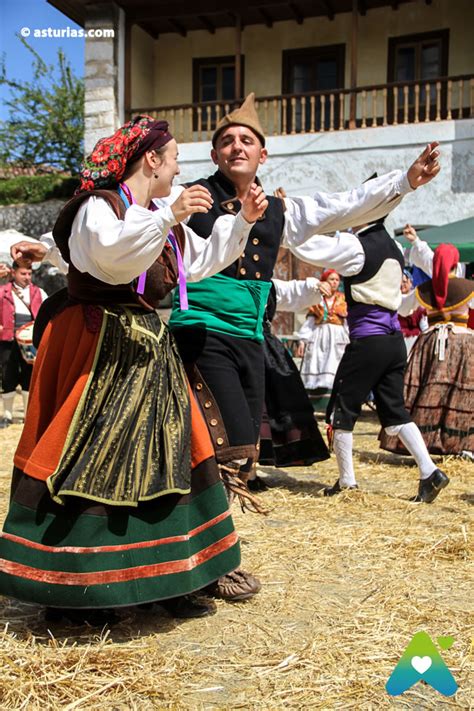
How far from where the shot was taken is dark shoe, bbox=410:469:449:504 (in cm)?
459

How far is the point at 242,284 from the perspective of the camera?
3246 mm

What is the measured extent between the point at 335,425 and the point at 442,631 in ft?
7.85

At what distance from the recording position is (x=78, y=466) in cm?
245

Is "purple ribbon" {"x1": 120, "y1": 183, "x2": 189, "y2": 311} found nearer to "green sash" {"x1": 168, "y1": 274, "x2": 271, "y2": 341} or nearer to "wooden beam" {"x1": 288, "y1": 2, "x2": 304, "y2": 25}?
"green sash" {"x1": 168, "y1": 274, "x2": 271, "y2": 341}

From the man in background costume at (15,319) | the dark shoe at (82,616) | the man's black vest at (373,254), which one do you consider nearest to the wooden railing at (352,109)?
the man in background costume at (15,319)

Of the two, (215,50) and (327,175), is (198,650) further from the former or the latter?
(215,50)

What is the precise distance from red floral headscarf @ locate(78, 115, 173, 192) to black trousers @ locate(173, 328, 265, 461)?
0.67m

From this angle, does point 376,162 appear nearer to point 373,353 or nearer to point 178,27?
point 178,27

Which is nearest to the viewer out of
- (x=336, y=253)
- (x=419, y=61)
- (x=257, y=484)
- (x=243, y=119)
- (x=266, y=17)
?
(x=243, y=119)

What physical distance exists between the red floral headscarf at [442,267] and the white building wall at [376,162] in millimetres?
7869

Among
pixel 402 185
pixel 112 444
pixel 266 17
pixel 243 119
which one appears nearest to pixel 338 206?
pixel 402 185

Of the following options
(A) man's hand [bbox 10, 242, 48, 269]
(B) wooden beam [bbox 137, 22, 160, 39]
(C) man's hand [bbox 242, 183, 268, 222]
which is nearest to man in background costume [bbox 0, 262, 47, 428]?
(A) man's hand [bbox 10, 242, 48, 269]

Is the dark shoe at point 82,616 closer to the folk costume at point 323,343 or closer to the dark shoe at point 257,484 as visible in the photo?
the dark shoe at point 257,484

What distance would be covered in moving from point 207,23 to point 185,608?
623 inches
